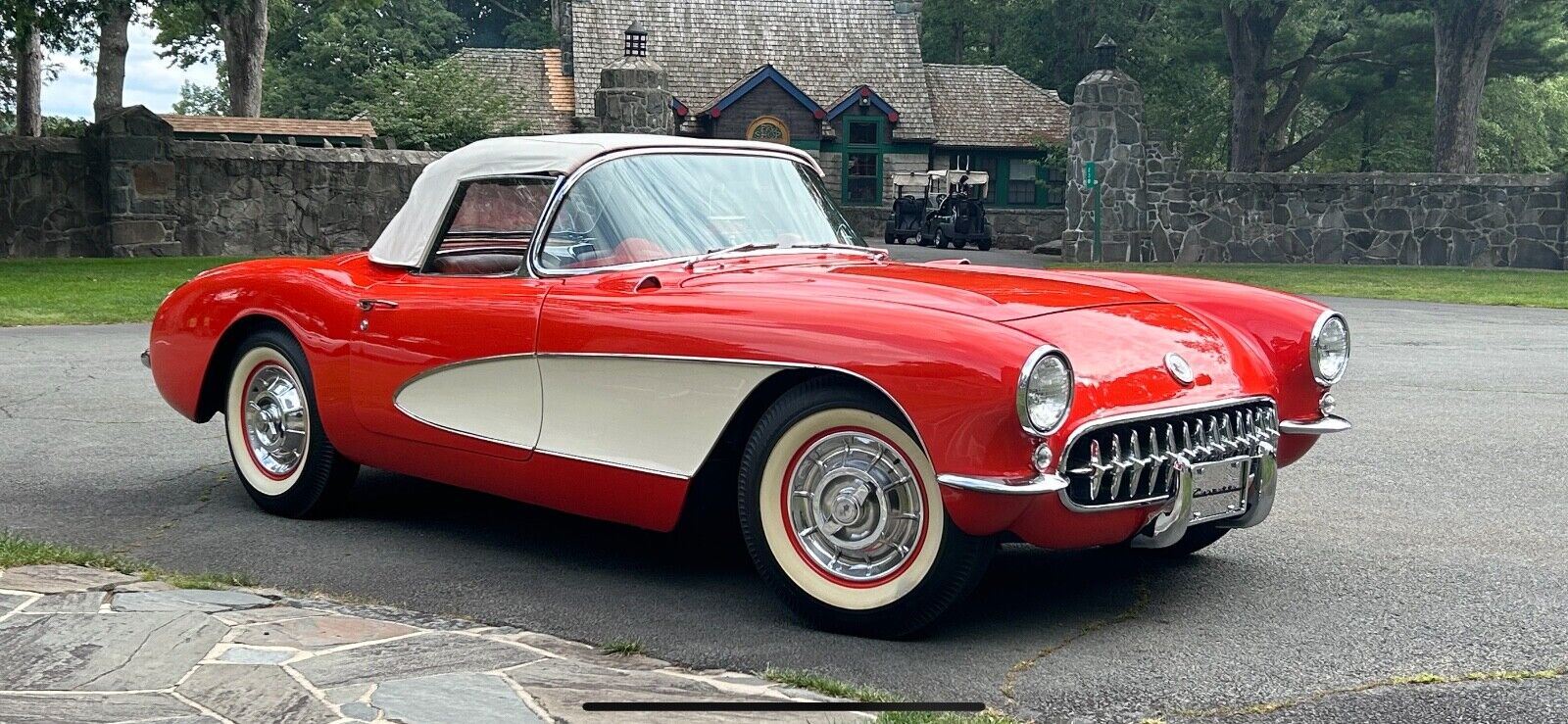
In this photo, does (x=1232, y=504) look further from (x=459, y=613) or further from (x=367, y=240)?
(x=367, y=240)

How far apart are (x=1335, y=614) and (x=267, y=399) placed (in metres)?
3.78

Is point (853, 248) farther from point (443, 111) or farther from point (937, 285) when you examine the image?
point (443, 111)

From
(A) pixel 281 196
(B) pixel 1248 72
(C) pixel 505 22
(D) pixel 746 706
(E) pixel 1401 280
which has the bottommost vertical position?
(E) pixel 1401 280

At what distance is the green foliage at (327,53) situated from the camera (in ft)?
166

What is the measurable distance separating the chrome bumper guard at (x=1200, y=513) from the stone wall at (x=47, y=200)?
21730 mm

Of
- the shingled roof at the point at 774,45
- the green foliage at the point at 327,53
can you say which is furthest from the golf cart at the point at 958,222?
the green foliage at the point at 327,53

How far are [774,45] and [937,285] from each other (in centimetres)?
4230

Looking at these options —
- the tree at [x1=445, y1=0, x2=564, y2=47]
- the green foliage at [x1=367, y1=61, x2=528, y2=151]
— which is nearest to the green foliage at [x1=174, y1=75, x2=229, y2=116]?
the tree at [x1=445, y1=0, x2=564, y2=47]

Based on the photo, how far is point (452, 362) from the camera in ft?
16.7

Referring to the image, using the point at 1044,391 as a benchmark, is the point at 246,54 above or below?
above

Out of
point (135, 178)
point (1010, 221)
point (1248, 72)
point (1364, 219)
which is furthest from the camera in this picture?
point (1010, 221)

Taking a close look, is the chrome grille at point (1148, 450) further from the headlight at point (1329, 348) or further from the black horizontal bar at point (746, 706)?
the black horizontal bar at point (746, 706)

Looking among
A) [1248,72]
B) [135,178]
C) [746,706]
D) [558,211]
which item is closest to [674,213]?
[558,211]

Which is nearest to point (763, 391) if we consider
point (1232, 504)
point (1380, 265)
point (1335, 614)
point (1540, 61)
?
point (1232, 504)
